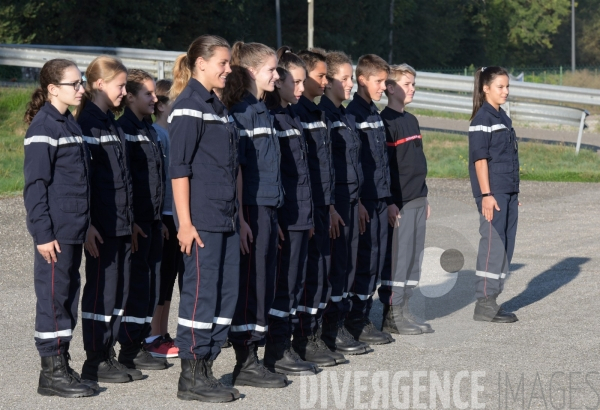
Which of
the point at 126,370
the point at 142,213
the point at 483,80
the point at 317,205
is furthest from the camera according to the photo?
the point at 483,80

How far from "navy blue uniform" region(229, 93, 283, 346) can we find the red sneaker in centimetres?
86

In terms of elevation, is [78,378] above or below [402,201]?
below

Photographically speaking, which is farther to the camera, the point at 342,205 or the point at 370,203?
the point at 370,203

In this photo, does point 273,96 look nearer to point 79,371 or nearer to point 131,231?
point 131,231

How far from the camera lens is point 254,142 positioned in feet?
20.4

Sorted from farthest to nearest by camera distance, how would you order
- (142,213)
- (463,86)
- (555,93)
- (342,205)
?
(463,86) → (555,93) → (342,205) → (142,213)

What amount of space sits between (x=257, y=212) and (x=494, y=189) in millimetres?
2832

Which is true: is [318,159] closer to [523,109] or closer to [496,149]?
[496,149]

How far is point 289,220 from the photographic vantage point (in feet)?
21.3

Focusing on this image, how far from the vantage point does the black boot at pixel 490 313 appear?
8.12 metres

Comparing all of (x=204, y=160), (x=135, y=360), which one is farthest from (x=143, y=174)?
(x=135, y=360)

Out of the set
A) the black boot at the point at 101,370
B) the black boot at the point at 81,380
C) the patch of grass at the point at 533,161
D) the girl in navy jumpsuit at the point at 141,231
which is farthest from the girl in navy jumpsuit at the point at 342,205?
the patch of grass at the point at 533,161

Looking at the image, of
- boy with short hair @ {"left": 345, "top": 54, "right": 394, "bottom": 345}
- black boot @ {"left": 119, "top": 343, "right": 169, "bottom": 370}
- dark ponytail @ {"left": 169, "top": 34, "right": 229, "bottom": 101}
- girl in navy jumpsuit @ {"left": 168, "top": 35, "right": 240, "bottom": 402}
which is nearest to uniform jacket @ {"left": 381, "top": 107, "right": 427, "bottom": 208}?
boy with short hair @ {"left": 345, "top": 54, "right": 394, "bottom": 345}

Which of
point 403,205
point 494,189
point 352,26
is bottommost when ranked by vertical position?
point 403,205
